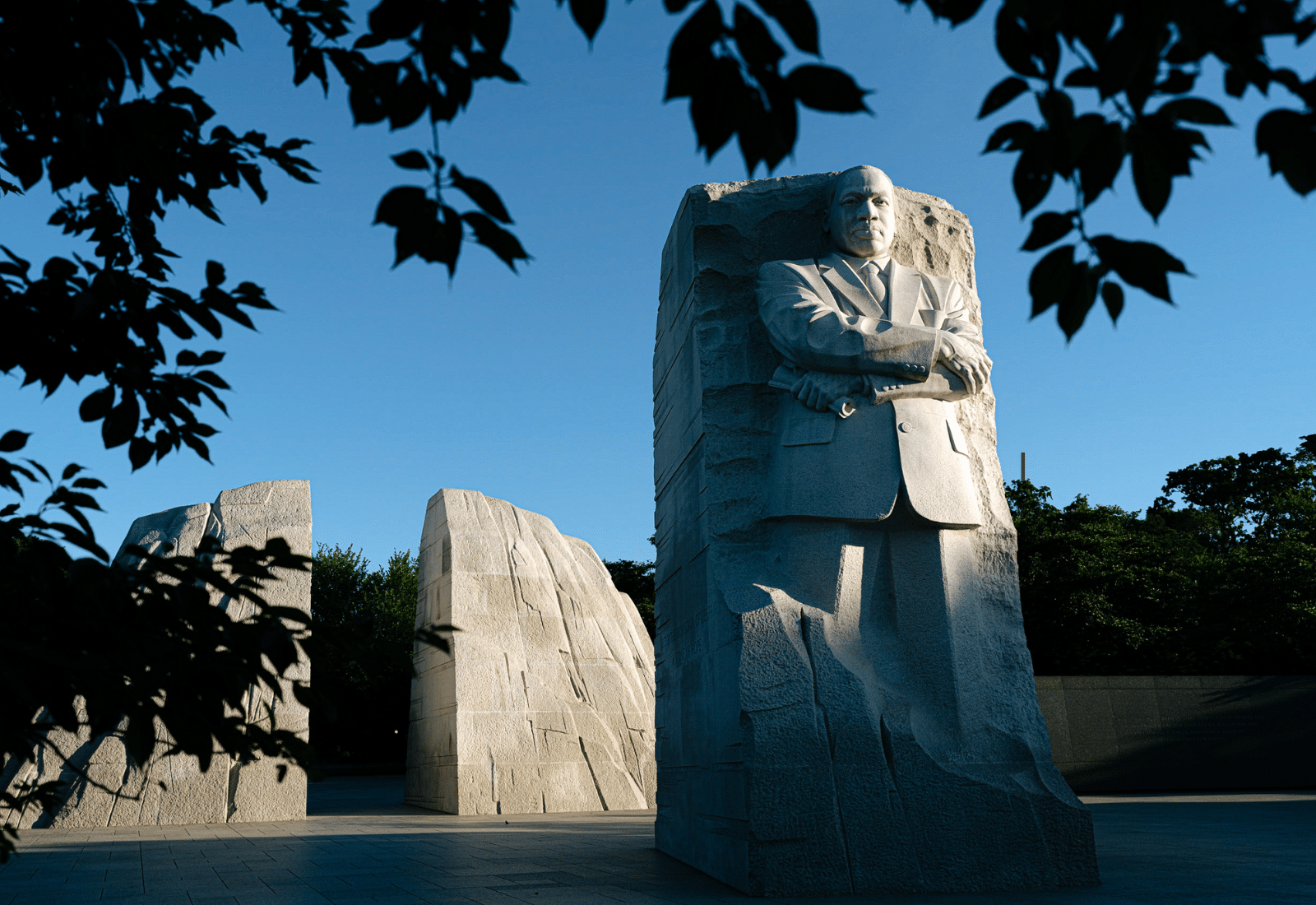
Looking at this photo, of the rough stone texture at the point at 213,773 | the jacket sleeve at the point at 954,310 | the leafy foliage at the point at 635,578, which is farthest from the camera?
the leafy foliage at the point at 635,578

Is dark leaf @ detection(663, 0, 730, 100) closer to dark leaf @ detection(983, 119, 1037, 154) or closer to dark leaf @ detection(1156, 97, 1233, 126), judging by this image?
dark leaf @ detection(983, 119, 1037, 154)

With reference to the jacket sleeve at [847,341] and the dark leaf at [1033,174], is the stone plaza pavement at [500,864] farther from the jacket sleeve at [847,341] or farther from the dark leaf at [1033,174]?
the dark leaf at [1033,174]

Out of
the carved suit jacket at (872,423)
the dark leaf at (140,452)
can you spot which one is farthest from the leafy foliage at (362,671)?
the dark leaf at (140,452)

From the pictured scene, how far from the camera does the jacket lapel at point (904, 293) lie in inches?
216

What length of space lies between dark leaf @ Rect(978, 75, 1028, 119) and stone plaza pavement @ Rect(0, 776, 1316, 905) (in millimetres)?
3760

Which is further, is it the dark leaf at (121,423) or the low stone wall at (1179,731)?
the low stone wall at (1179,731)

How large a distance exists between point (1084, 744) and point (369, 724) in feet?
57.0

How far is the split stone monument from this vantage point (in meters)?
4.68

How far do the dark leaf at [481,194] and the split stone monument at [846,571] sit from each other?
3642mm

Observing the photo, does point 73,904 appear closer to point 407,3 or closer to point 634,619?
point 407,3

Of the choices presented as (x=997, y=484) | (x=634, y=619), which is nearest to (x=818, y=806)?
(x=997, y=484)

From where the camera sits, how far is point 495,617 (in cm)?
1110

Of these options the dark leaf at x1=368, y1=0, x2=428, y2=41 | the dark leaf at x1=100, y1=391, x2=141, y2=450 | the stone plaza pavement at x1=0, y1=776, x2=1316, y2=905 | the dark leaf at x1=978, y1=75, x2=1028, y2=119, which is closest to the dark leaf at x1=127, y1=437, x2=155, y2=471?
the dark leaf at x1=100, y1=391, x2=141, y2=450

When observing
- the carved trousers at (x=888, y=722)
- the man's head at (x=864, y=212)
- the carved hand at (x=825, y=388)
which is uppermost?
the man's head at (x=864, y=212)
